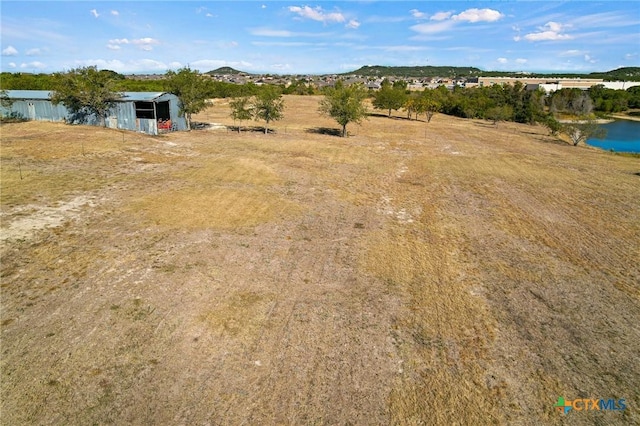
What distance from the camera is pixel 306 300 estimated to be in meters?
10.9

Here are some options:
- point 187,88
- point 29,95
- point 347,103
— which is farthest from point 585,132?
point 29,95

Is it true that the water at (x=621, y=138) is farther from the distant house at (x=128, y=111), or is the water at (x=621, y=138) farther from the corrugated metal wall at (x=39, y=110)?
the corrugated metal wall at (x=39, y=110)

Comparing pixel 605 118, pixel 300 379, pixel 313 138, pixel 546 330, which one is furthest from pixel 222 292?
pixel 605 118

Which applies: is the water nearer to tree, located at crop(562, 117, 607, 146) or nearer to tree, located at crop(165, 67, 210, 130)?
tree, located at crop(562, 117, 607, 146)

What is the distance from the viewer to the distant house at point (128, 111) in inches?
1409

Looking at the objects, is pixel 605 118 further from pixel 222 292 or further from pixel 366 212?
pixel 222 292

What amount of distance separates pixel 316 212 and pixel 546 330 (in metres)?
10.9

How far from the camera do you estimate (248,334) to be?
9.25m

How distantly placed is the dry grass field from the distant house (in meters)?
13.8

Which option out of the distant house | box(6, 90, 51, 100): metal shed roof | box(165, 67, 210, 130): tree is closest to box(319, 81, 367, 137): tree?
box(165, 67, 210, 130): tree

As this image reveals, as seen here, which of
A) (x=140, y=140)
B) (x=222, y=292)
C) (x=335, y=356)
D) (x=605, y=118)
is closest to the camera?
(x=335, y=356)

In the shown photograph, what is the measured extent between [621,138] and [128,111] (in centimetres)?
7509

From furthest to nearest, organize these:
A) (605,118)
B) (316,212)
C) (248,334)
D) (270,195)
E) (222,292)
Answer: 1. (605,118)
2. (270,195)
3. (316,212)
4. (222,292)
5. (248,334)

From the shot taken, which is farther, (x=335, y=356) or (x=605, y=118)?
(x=605, y=118)
